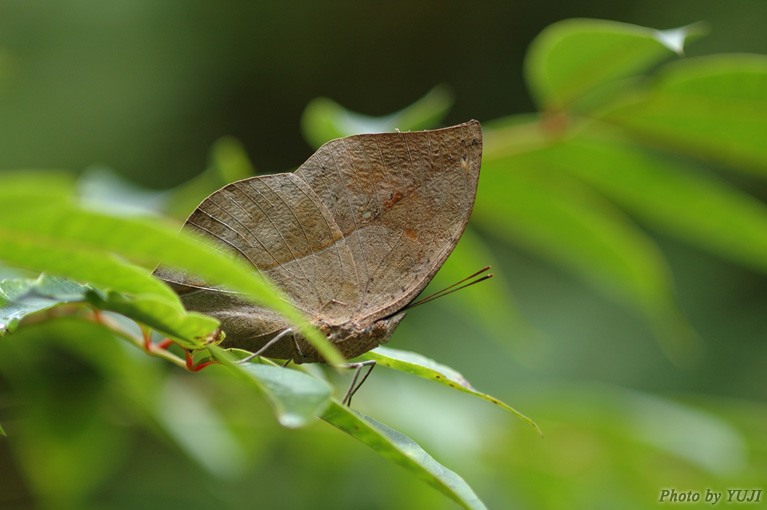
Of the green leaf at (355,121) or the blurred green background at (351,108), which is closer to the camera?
the green leaf at (355,121)

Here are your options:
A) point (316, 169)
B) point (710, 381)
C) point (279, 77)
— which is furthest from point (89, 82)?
point (710, 381)

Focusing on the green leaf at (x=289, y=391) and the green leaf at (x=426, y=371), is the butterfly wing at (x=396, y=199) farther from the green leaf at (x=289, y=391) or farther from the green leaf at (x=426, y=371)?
the green leaf at (x=289, y=391)

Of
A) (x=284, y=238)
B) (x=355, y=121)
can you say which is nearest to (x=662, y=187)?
(x=355, y=121)

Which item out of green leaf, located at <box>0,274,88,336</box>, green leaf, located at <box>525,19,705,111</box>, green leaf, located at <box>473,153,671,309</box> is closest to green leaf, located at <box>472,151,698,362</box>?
green leaf, located at <box>473,153,671,309</box>

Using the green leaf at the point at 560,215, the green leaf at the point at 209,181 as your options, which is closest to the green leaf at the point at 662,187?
the green leaf at the point at 560,215

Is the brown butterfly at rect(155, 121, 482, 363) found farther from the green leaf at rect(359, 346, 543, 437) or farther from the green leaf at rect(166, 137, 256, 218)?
the green leaf at rect(166, 137, 256, 218)
